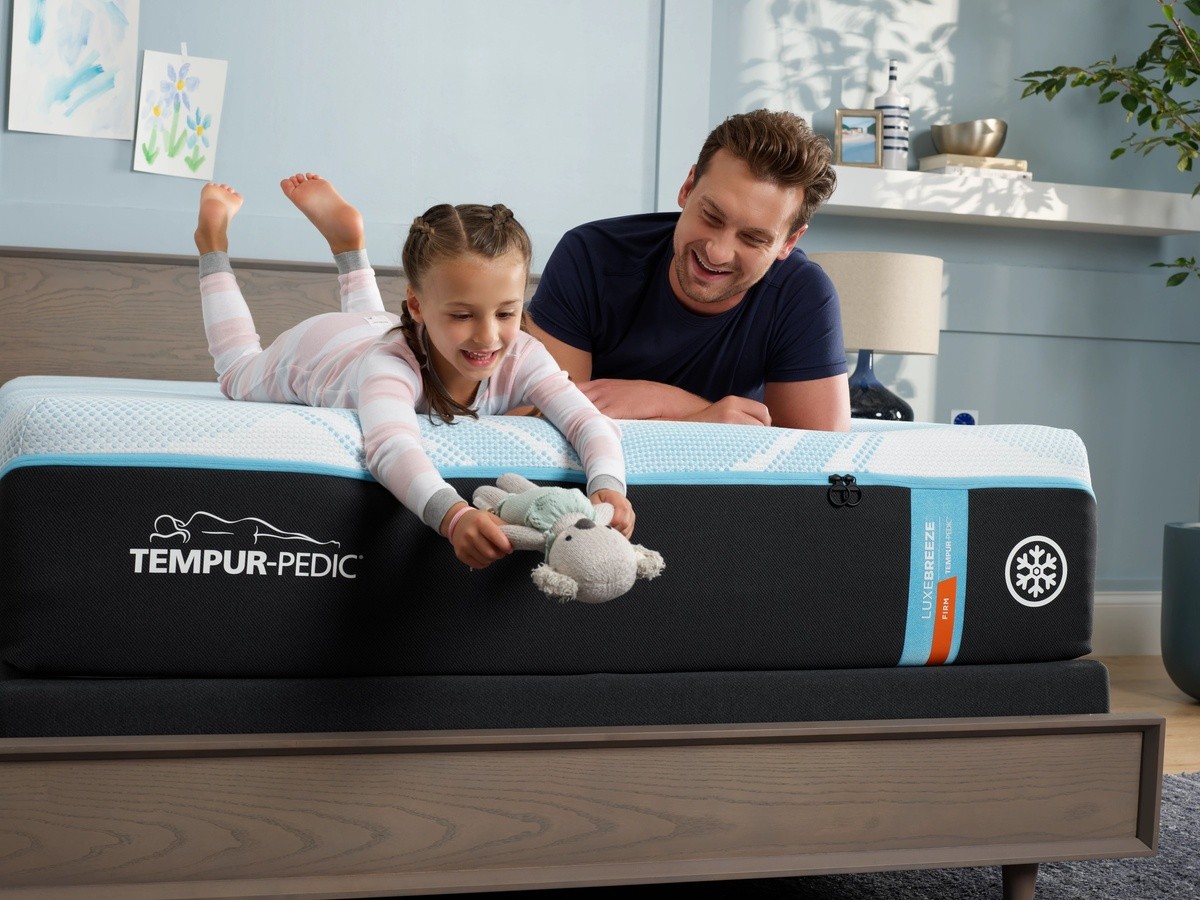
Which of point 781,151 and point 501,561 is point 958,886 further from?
point 781,151

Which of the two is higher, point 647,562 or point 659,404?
point 659,404

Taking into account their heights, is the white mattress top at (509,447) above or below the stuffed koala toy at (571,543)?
above

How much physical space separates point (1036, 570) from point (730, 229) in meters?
0.65

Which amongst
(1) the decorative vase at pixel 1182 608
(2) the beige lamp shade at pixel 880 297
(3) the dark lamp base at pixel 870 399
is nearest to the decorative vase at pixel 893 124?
(2) the beige lamp shade at pixel 880 297

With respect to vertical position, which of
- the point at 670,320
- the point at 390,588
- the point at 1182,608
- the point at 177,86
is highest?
the point at 177,86

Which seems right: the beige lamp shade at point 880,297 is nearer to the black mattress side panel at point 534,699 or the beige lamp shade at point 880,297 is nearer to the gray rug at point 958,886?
the gray rug at point 958,886

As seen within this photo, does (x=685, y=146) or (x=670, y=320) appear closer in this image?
(x=670, y=320)

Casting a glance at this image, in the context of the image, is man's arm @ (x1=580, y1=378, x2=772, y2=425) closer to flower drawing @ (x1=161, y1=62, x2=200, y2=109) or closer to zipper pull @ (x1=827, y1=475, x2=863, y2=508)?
zipper pull @ (x1=827, y1=475, x2=863, y2=508)

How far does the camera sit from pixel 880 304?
2.99m

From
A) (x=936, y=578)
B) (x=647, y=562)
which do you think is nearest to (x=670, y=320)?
(x=936, y=578)

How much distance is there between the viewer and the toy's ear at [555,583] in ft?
3.67

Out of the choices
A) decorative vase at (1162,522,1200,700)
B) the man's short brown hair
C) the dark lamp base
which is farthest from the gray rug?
the dark lamp base

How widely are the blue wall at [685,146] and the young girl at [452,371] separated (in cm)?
143

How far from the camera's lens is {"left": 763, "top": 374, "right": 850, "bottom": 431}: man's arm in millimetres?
1873
